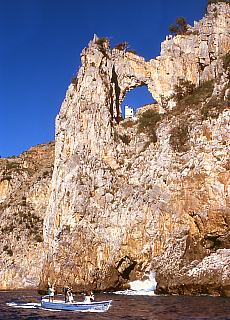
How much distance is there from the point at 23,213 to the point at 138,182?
34853 millimetres

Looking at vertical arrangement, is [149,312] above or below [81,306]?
below

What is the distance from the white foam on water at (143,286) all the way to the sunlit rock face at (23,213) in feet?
87.3

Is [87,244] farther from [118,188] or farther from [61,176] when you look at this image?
[61,176]

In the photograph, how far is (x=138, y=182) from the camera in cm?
5984

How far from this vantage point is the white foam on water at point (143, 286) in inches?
2050

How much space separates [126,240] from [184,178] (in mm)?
9825

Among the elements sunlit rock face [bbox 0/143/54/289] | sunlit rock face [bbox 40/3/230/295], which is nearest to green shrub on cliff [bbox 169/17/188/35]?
sunlit rock face [bbox 40/3/230/295]

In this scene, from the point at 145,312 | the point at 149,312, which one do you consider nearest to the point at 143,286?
the point at 145,312

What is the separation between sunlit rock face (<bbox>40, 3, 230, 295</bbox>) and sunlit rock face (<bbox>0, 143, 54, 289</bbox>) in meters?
12.7

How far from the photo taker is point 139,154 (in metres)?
62.8

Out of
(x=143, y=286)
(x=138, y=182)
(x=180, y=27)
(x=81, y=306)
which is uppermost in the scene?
(x=180, y=27)

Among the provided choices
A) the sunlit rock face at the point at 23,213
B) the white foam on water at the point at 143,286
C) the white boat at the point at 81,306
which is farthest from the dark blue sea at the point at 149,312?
the sunlit rock face at the point at 23,213

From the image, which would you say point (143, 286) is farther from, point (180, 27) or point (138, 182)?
point (180, 27)

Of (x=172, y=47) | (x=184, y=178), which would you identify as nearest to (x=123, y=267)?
(x=184, y=178)
